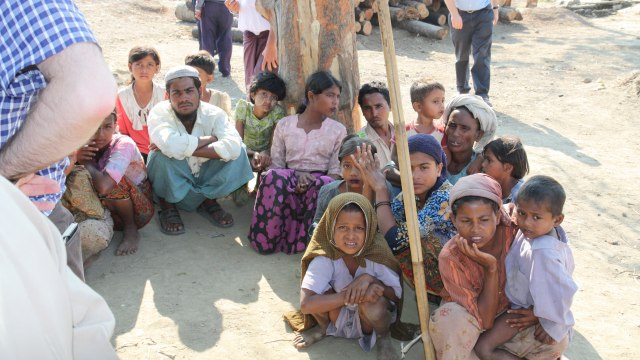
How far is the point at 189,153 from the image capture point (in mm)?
4098

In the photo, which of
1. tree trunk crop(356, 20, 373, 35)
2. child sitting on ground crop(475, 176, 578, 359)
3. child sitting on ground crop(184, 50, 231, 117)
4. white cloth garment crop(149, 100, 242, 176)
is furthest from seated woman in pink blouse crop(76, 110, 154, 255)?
tree trunk crop(356, 20, 373, 35)

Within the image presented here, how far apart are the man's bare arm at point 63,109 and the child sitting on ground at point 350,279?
1565 mm

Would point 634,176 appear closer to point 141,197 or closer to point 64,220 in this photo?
point 141,197

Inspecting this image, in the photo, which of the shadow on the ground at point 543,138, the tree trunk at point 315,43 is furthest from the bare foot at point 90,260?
the shadow on the ground at point 543,138

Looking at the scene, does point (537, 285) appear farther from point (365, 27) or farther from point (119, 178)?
point (365, 27)

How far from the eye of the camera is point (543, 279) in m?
2.69

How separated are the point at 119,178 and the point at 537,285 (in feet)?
8.21

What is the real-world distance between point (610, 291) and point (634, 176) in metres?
2.03

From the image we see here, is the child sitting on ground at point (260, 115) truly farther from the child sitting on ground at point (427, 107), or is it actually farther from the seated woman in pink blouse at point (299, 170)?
the child sitting on ground at point (427, 107)

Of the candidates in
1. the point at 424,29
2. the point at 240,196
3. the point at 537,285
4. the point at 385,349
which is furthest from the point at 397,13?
the point at 537,285

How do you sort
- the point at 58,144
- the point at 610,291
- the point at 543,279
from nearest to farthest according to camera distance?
the point at 58,144
the point at 543,279
the point at 610,291

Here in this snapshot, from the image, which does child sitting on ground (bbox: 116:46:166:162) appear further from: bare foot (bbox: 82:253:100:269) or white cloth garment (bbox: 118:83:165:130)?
bare foot (bbox: 82:253:100:269)

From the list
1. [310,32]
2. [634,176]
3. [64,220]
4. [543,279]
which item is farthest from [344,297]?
[634,176]

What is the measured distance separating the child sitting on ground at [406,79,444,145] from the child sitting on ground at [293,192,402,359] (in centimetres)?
141
